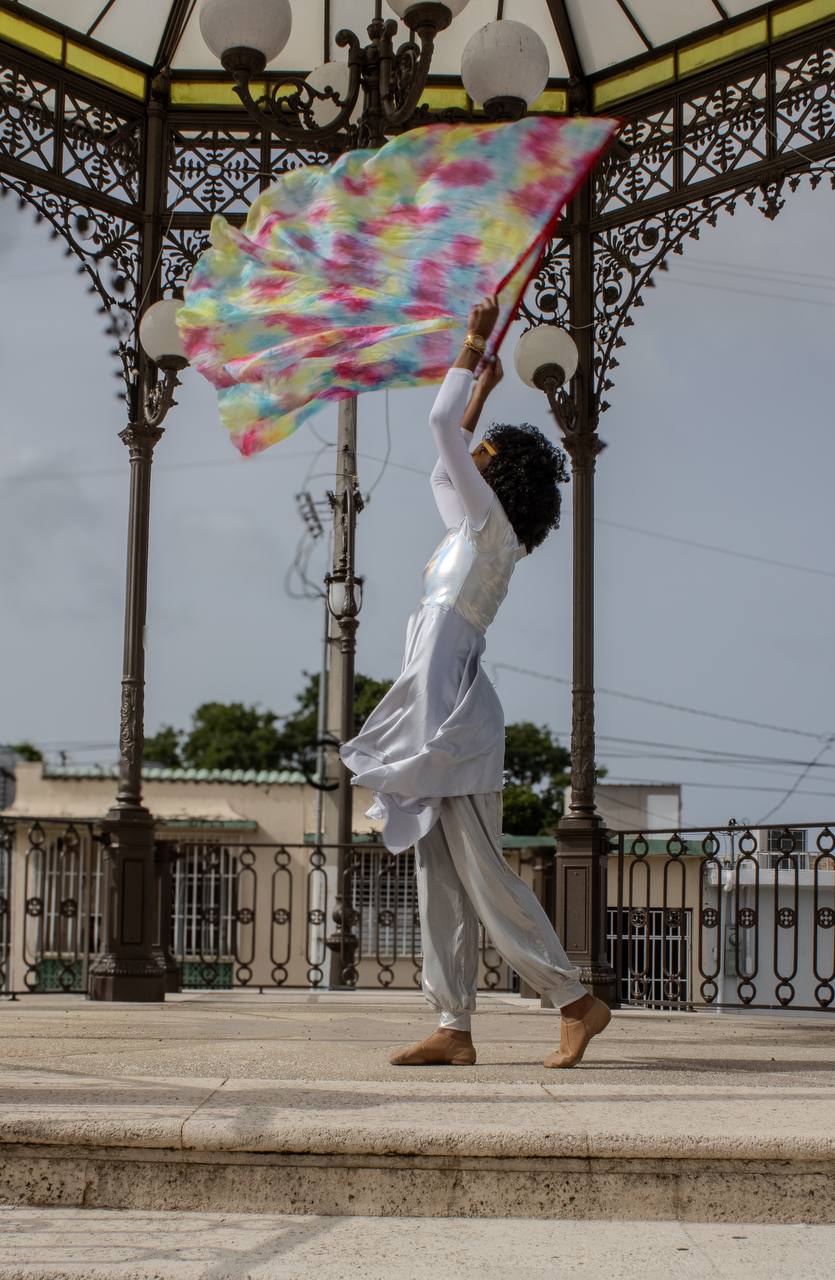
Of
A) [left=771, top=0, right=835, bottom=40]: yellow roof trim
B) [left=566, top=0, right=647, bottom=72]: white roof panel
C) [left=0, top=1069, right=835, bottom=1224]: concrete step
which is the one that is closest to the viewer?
[left=0, top=1069, right=835, bottom=1224]: concrete step

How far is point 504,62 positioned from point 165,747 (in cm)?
6053

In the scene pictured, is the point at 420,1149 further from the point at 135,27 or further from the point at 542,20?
the point at 542,20

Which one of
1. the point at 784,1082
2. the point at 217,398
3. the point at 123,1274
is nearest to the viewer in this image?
the point at 123,1274

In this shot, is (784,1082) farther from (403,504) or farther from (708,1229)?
(403,504)

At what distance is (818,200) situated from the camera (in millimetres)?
22703

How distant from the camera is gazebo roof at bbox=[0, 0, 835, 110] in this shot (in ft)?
28.9

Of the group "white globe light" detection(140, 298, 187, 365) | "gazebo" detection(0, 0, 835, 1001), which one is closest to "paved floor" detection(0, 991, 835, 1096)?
"gazebo" detection(0, 0, 835, 1001)

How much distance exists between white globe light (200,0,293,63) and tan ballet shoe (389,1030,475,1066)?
13.5 feet

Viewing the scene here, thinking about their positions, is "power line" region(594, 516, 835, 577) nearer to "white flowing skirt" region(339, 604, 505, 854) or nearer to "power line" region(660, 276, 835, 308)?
"power line" region(660, 276, 835, 308)

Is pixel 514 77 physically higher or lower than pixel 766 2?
lower

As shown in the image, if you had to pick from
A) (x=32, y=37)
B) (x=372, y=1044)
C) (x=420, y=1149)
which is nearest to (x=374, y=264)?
(x=372, y=1044)

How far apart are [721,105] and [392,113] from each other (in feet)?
9.47

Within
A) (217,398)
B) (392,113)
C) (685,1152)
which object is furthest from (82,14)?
(685,1152)

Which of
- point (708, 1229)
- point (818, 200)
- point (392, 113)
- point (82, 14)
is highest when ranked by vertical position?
point (818, 200)
